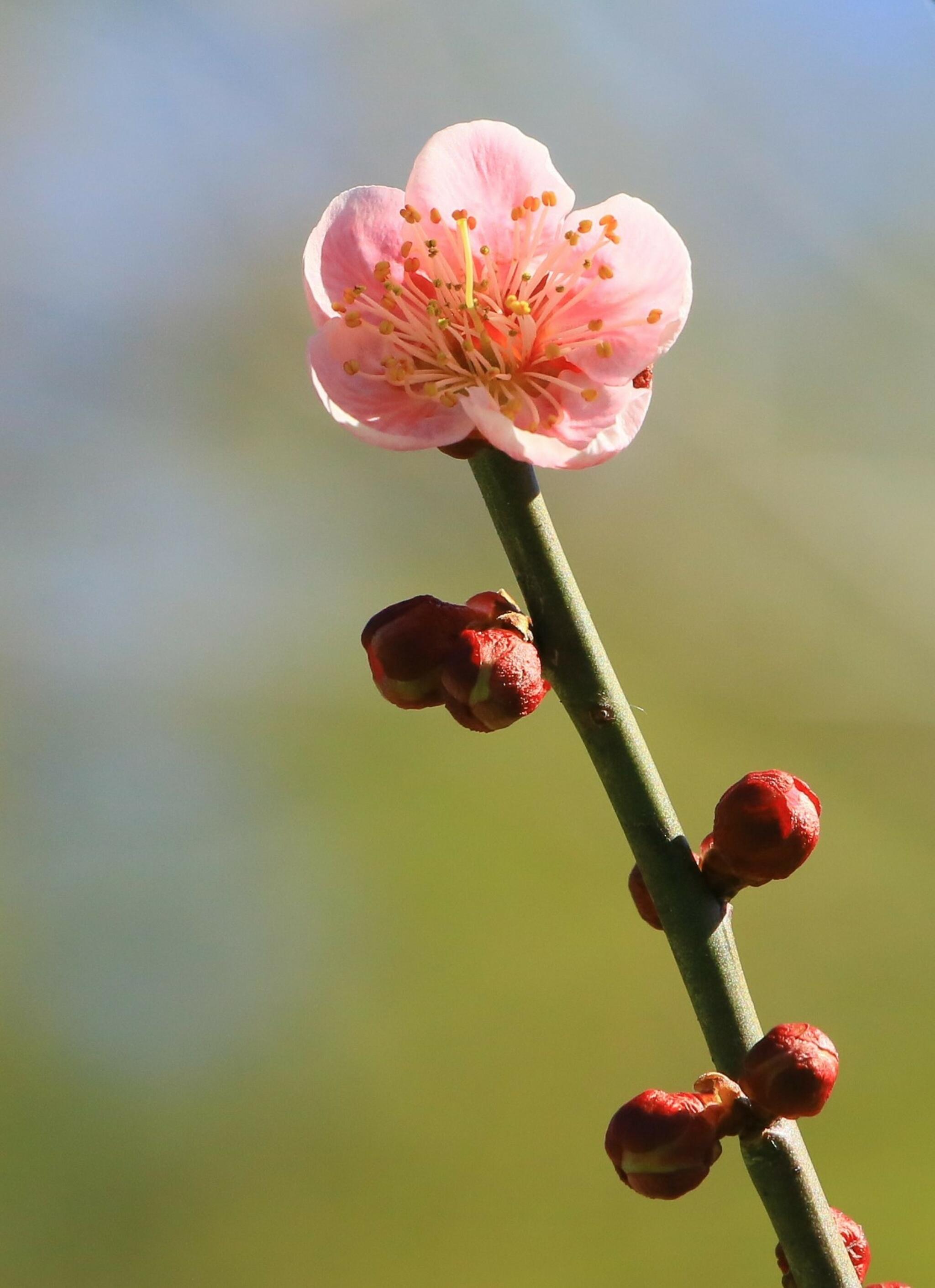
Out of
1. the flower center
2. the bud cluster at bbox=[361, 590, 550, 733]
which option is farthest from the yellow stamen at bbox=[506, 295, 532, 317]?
the bud cluster at bbox=[361, 590, 550, 733]

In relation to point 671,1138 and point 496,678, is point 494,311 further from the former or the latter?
point 671,1138

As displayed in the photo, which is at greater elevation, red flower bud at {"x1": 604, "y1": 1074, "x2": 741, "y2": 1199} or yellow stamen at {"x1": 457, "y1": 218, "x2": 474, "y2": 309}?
yellow stamen at {"x1": 457, "y1": 218, "x2": 474, "y2": 309}

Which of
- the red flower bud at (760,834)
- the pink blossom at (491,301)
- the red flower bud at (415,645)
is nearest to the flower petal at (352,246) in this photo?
the pink blossom at (491,301)

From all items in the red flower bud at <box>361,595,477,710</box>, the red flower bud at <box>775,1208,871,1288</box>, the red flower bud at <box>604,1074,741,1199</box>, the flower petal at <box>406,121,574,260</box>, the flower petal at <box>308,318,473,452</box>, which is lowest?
the red flower bud at <box>775,1208,871,1288</box>

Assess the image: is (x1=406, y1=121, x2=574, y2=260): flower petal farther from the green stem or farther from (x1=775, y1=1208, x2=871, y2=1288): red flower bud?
(x1=775, y1=1208, x2=871, y2=1288): red flower bud

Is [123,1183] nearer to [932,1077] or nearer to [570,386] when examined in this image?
[932,1077]

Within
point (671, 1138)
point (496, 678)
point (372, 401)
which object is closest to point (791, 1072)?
point (671, 1138)

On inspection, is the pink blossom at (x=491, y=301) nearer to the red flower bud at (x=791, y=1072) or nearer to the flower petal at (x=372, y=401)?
the flower petal at (x=372, y=401)

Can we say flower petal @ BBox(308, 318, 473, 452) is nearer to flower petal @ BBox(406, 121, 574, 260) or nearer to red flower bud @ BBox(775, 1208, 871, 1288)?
flower petal @ BBox(406, 121, 574, 260)
